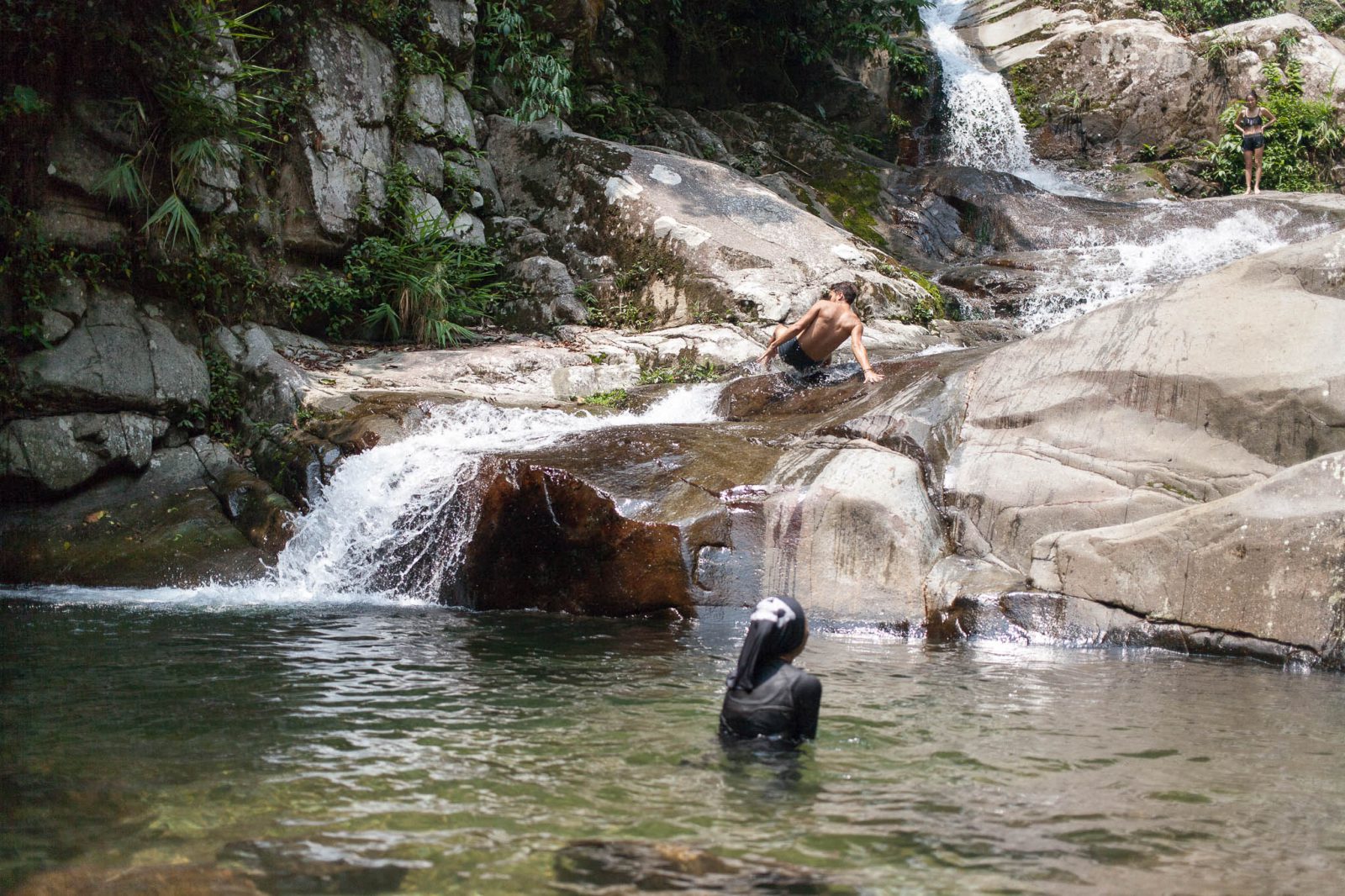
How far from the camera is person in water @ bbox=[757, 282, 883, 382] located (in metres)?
9.91

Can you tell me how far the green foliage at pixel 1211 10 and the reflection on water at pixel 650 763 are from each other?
22.4m

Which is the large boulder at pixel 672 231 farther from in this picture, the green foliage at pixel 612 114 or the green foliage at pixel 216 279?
the green foliage at pixel 216 279

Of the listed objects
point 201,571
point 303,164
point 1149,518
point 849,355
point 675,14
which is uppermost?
point 675,14

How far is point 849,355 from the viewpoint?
11820mm

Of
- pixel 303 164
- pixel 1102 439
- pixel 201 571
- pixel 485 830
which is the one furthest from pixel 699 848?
pixel 303 164

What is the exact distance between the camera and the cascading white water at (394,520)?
8.27 meters

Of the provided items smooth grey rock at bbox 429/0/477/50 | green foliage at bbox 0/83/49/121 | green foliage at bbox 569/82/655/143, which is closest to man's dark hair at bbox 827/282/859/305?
green foliage at bbox 569/82/655/143

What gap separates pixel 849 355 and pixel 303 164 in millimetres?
6811

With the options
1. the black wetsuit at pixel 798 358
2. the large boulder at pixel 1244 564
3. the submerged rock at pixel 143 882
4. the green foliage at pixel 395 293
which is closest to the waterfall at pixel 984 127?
the black wetsuit at pixel 798 358

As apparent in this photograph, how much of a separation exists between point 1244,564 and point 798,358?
507 centimetres

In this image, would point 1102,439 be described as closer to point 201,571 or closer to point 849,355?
point 849,355

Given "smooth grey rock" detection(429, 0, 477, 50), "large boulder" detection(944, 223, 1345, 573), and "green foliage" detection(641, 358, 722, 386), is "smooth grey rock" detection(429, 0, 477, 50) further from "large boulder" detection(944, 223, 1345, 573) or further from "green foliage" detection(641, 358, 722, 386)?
"large boulder" detection(944, 223, 1345, 573)

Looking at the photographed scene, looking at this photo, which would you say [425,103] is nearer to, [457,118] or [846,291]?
[457,118]

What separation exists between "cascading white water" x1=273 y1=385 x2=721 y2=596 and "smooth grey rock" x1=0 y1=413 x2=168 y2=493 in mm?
1994
